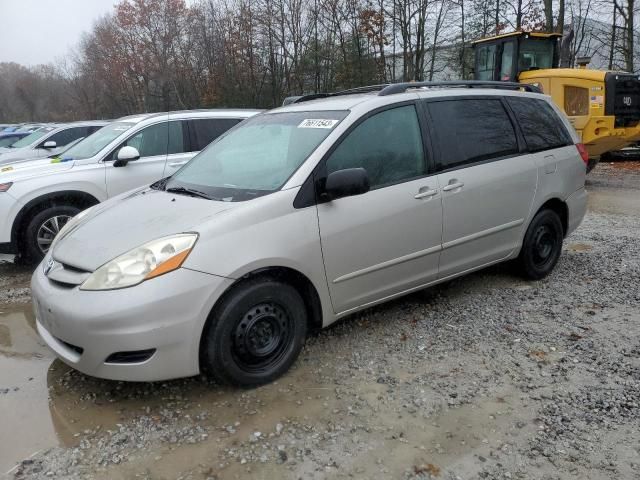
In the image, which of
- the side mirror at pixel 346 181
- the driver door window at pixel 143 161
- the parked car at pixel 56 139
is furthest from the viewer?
the parked car at pixel 56 139

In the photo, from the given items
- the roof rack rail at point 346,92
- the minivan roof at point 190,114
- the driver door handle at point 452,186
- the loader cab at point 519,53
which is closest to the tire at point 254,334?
the driver door handle at point 452,186

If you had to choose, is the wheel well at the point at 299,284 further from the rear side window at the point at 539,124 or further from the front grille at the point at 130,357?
the rear side window at the point at 539,124

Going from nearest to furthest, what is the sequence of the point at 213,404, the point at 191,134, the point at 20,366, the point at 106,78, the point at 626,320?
the point at 213,404
the point at 20,366
the point at 626,320
the point at 191,134
the point at 106,78

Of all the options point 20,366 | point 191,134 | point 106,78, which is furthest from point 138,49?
point 20,366

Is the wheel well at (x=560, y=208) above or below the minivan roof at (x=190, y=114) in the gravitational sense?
below

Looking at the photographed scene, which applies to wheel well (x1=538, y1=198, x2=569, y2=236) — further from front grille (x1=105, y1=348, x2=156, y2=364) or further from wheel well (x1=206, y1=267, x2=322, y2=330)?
front grille (x1=105, y1=348, x2=156, y2=364)

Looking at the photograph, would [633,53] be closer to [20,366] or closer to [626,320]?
[626,320]

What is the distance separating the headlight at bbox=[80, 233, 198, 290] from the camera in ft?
9.46

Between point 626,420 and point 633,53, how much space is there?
80.3 ft

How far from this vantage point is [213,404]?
3125 millimetres

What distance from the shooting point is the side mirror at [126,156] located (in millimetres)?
6266

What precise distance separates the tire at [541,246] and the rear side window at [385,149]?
1.57 metres

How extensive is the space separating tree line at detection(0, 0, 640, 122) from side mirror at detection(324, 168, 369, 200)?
2027 cm

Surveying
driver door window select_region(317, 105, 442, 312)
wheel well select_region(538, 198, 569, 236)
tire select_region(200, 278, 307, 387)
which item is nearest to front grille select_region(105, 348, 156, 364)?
tire select_region(200, 278, 307, 387)
